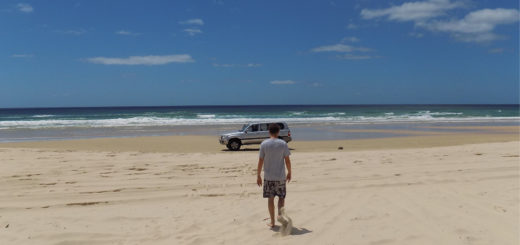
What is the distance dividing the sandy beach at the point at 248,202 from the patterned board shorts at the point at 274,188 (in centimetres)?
57

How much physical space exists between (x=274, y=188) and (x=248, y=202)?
6.55ft

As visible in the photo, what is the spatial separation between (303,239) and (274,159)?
1201mm

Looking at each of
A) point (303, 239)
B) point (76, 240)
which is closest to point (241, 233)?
point (303, 239)

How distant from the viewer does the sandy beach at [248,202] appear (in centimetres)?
574

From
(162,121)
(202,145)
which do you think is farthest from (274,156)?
(162,121)

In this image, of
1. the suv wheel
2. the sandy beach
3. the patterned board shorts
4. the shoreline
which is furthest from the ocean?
the patterned board shorts

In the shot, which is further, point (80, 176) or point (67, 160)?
point (67, 160)

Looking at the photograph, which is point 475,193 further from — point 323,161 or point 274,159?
point 323,161

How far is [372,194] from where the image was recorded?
832 centimetres

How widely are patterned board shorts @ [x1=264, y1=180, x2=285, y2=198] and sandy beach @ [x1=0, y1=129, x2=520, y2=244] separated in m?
0.57

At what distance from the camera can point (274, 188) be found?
20.0 feet

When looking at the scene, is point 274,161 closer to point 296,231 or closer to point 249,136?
point 296,231

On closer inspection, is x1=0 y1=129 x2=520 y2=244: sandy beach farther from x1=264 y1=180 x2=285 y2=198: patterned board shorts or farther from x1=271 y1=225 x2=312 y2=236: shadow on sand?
x1=264 y1=180 x2=285 y2=198: patterned board shorts

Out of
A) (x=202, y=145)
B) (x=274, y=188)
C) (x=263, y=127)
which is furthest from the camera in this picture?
(x=202, y=145)
